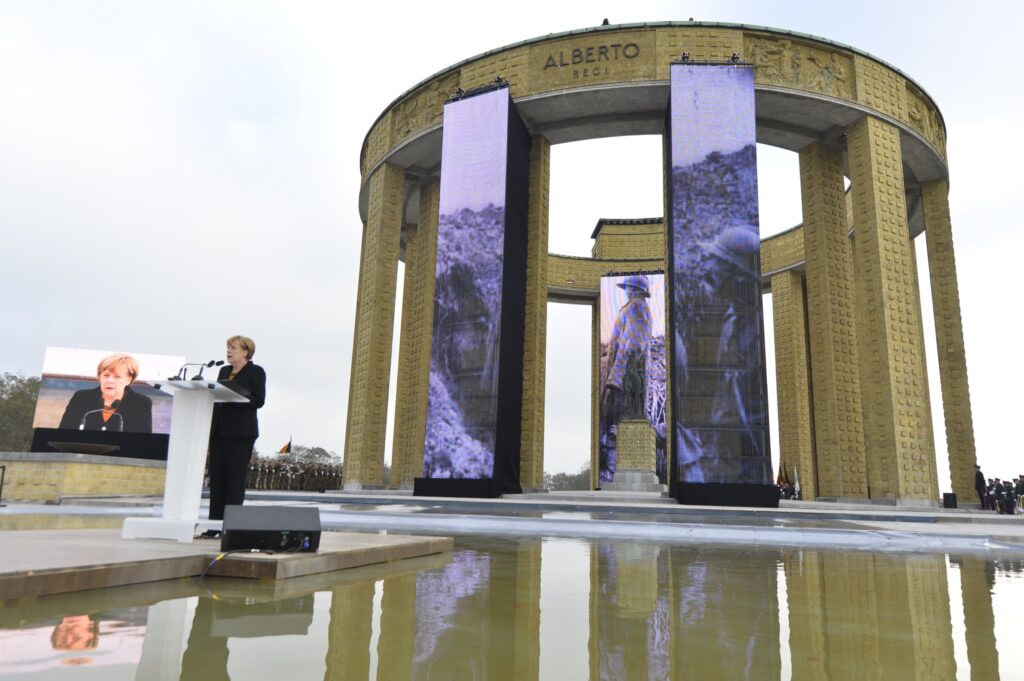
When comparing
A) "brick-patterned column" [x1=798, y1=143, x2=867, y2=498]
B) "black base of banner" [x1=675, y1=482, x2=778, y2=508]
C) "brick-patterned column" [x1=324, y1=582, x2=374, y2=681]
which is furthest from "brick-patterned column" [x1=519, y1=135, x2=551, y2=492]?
"brick-patterned column" [x1=324, y1=582, x2=374, y2=681]

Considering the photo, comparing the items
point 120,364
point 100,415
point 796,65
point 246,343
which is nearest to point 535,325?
point 796,65

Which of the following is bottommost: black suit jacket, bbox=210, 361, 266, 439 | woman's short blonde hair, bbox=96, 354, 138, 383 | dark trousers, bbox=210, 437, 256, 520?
dark trousers, bbox=210, 437, 256, 520

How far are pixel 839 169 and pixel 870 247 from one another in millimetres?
2966

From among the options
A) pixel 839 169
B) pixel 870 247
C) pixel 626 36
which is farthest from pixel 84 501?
pixel 839 169

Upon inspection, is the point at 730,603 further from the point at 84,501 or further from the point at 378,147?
the point at 378,147

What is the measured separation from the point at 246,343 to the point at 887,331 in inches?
499

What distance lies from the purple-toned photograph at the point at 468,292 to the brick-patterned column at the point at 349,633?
10.6m

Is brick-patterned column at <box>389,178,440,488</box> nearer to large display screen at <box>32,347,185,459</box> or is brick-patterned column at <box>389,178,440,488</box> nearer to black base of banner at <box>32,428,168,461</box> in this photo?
black base of banner at <box>32,428,168,461</box>

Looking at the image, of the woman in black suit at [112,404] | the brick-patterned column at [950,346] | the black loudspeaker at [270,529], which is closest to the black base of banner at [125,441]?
the woman in black suit at [112,404]

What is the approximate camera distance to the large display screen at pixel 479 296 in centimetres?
1292

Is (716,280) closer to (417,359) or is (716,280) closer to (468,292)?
(468,292)

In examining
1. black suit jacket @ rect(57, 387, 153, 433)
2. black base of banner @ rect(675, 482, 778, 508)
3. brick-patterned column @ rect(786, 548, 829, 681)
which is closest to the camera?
brick-patterned column @ rect(786, 548, 829, 681)

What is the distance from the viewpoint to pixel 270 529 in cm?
269

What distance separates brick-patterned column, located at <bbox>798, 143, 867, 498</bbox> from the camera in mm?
14492
